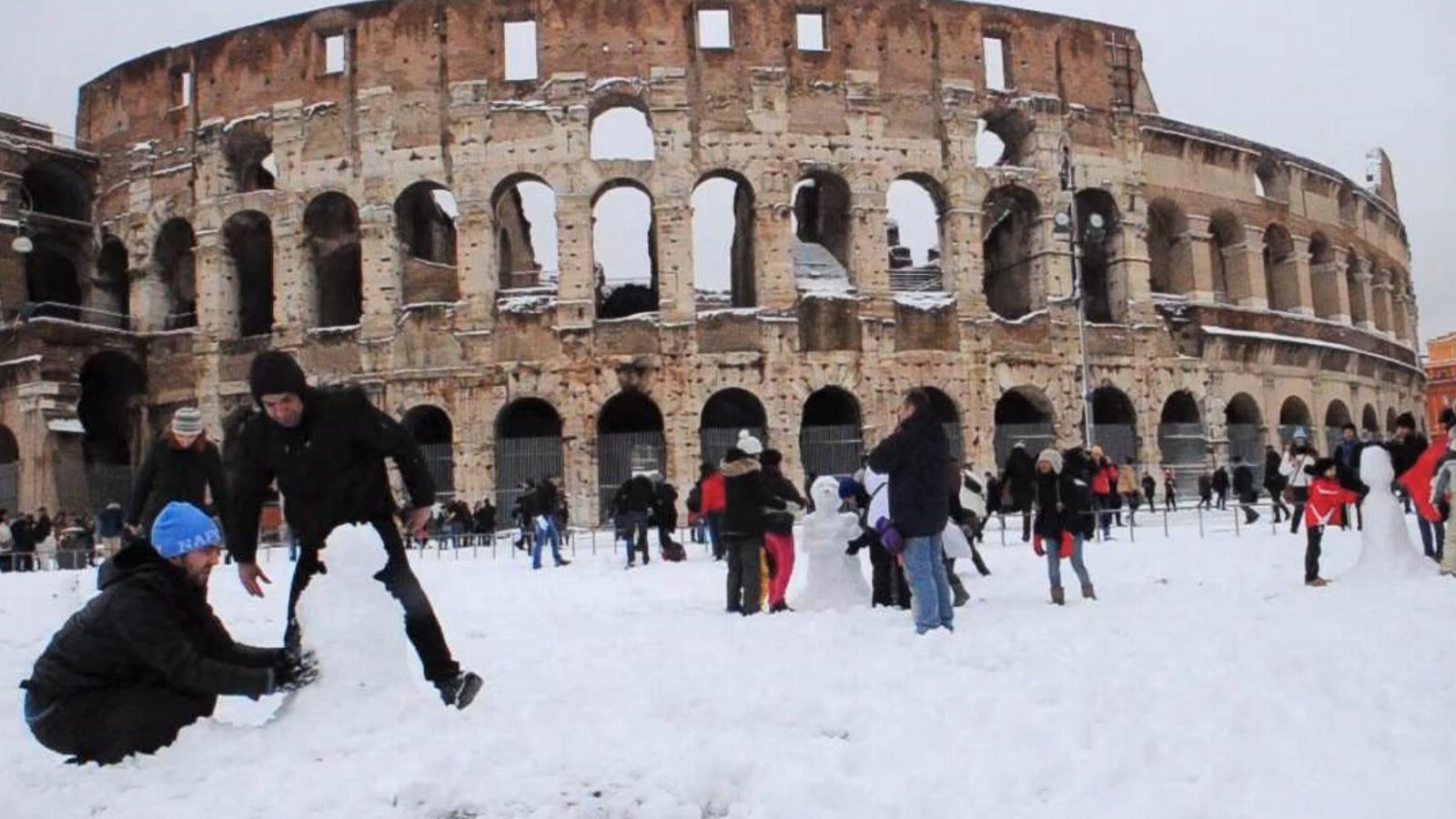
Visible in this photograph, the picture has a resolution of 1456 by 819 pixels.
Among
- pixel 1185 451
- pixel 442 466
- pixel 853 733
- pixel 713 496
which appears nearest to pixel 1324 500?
pixel 853 733

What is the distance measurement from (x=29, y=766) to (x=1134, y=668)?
16.1ft

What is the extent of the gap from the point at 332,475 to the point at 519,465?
64.9ft

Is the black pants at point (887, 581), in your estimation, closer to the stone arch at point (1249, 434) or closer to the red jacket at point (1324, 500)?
the red jacket at point (1324, 500)

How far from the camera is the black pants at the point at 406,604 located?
500 centimetres

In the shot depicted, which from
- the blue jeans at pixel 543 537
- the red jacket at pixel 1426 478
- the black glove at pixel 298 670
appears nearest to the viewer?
the black glove at pixel 298 670

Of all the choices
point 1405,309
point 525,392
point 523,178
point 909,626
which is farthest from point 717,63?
point 1405,309

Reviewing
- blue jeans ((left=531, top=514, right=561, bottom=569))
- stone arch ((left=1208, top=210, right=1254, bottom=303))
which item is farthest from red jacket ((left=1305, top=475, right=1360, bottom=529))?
stone arch ((left=1208, top=210, right=1254, bottom=303))

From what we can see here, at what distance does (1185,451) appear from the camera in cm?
2762

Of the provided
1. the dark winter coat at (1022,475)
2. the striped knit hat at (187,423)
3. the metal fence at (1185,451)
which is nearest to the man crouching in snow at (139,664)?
the striped knit hat at (187,423)

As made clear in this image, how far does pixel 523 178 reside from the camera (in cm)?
2542

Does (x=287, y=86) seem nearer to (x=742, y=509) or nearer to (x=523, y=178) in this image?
(x=523, y=178)

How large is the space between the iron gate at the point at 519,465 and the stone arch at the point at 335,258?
4.96 m

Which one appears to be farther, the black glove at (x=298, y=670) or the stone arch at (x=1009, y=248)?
the stone arch at (x=1009, y=248)

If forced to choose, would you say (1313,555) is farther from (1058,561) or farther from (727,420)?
(727,420)
